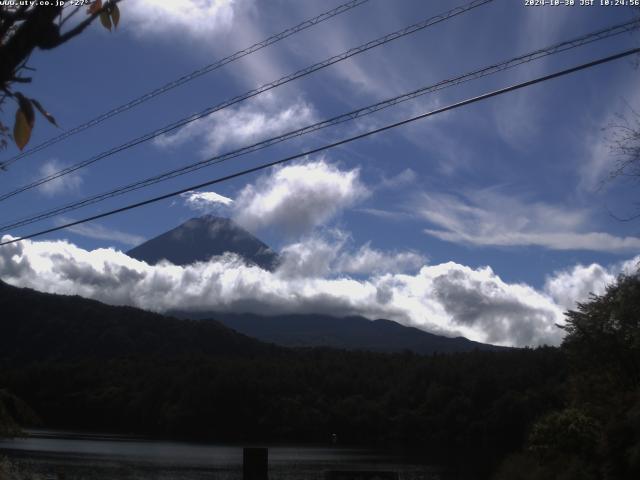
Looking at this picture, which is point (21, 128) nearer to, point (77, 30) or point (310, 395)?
point (77, 30)

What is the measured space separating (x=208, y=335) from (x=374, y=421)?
7076 cm

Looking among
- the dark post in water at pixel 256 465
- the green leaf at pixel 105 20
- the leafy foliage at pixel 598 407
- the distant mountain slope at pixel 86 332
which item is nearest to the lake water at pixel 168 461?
the leafy foliage at pixel 598 407

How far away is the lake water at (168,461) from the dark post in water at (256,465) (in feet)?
101

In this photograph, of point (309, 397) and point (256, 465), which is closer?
point (256, 465)

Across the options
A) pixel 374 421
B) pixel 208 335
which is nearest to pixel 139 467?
pixel 374 421

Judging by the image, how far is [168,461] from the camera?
5800cm

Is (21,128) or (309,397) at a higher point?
(309,397)

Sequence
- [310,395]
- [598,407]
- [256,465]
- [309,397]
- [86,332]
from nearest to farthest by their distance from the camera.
Answer: [256,465] < [598,407] < [309,397] < [310,395] < [86,332]

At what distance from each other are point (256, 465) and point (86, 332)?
148 metres

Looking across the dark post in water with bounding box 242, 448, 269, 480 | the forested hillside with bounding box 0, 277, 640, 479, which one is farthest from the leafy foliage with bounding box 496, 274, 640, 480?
the forested hillside with bounding box 0, 277, 640, 479

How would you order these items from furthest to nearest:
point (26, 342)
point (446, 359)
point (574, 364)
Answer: point (26, 342), point (446, 359), point (574, 364)

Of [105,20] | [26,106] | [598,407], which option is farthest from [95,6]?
[598,407]

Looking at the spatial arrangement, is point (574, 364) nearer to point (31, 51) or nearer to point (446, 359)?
point (31, 51)

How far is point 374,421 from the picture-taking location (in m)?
106
